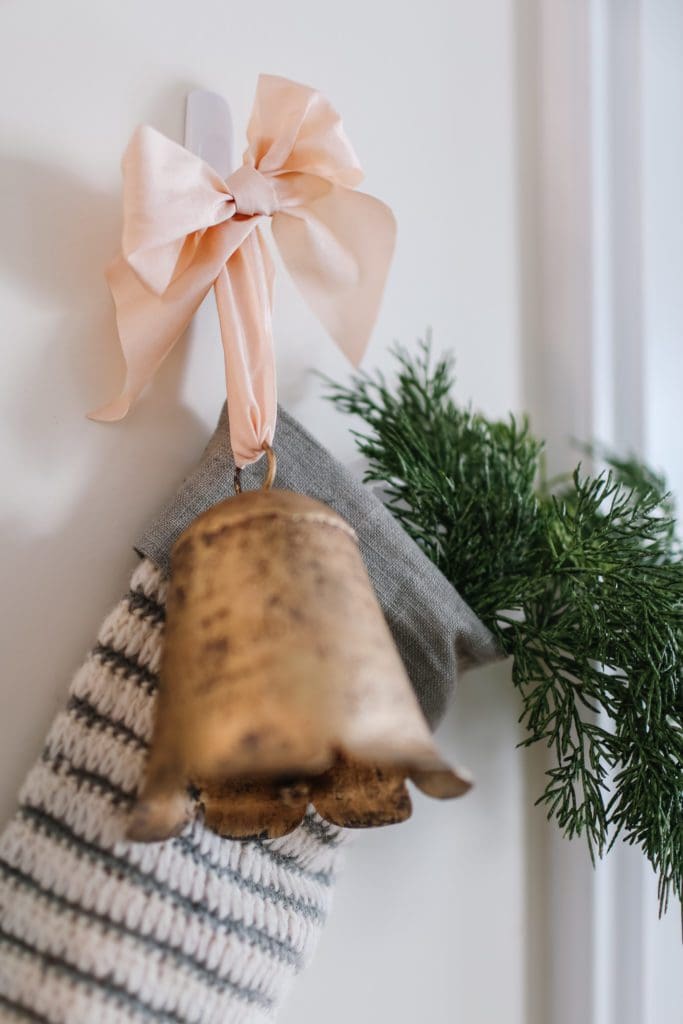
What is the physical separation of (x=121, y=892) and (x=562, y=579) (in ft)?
1.10

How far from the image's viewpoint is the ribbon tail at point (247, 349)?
479 mm

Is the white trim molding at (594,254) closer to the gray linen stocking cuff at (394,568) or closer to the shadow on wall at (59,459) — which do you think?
the gray linen stocking cuff at (394,568)

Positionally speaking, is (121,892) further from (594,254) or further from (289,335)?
(594,254)

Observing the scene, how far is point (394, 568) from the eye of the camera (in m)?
0.52

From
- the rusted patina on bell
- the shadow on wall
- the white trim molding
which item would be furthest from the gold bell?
the white trim molding

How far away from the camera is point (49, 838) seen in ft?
1.42

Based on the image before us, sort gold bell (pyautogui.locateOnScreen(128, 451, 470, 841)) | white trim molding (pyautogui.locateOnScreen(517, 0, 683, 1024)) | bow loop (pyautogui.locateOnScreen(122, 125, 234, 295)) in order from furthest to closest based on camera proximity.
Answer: white trim molding (pyautogui.locateOnScreen(517, 0, 683, 1024)) → bow loop (pyautogui.locateOnScreen(122, 125, 234, 295)) → gold bell (pyautogui.locateOnScreen(128, 451, 470, 841))

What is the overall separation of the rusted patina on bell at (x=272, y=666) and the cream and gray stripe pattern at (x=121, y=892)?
0.05 meters

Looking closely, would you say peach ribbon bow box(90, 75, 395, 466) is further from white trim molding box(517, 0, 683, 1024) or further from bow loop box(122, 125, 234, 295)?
white trim molding box(517, 0, 683, 1024)

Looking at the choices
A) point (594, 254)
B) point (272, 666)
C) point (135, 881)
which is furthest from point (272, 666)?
point (594, 254)

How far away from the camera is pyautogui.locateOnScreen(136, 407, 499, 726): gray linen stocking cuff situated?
51cm

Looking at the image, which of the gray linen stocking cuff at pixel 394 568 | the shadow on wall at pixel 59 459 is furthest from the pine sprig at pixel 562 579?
the shadow on wall at pixel 59 459

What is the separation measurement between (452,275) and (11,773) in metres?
0.46

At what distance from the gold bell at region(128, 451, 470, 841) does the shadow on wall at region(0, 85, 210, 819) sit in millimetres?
105
